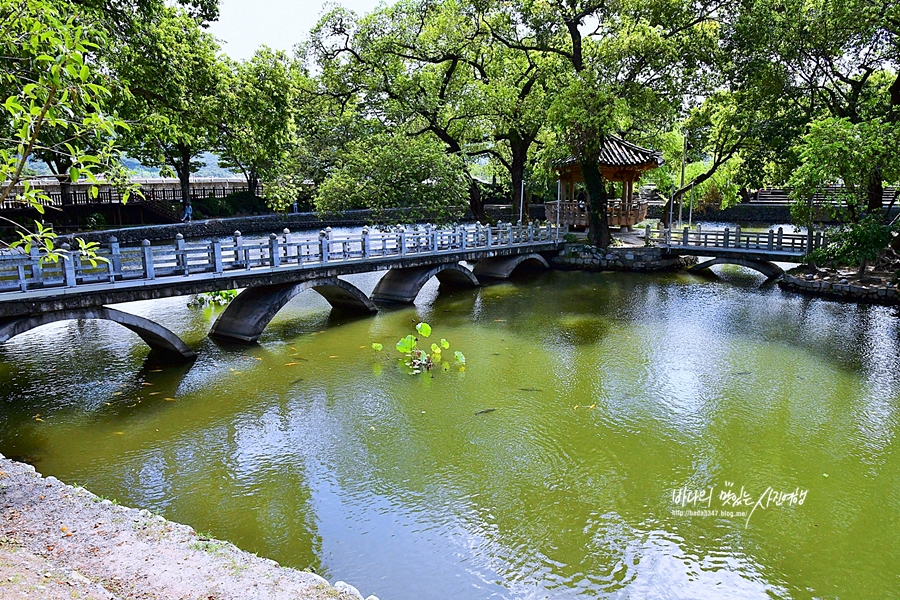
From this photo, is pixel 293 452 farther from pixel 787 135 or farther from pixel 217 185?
pixel 217 185

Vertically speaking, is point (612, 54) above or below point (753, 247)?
above

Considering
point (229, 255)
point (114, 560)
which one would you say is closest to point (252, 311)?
point (229, 255)

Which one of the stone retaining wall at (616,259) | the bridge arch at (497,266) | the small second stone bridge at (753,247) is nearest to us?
the small second stone bridge at (753,247)

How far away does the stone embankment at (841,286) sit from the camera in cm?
1742

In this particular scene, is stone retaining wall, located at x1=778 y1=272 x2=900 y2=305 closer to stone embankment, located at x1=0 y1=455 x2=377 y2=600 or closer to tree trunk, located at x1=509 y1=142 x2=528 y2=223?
tree trunk, located at x1=509 y1=142 x2=528 y2=223

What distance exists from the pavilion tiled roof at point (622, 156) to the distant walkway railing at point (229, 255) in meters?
6.76

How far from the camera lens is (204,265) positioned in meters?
12.4

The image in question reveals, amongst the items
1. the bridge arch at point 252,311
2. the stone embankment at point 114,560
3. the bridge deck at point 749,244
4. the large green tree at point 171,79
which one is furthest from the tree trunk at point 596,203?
the stone embankment at point 114,560

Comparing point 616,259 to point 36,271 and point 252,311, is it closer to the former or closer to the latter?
point 252,311

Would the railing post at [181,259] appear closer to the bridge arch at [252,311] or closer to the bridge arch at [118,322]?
the bridge arch at [118,322]

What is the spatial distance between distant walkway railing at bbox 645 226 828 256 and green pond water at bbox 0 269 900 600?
652 centimetres

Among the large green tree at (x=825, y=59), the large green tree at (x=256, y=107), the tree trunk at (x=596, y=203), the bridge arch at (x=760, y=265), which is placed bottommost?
the bridge arch at (x=760, y=265)

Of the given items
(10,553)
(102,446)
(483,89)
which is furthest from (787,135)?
(10,553)

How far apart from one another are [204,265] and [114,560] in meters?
8.56
